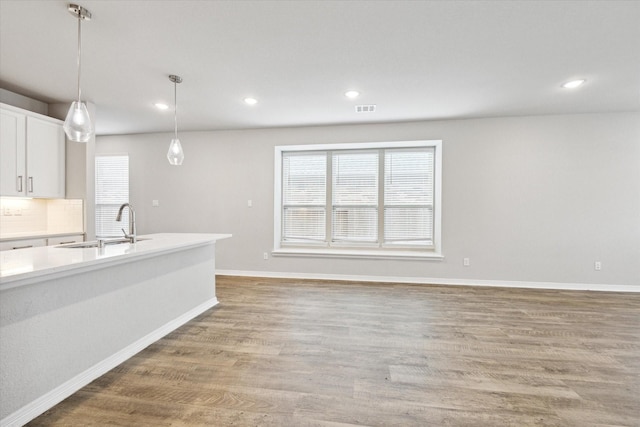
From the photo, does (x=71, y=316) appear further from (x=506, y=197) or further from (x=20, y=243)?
(x=506, y=197)

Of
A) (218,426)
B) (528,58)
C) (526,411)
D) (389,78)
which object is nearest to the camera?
(218,426)

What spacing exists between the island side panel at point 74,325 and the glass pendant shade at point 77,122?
1.01 meters

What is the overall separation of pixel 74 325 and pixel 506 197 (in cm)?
526

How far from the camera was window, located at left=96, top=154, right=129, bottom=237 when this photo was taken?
18.8 ft

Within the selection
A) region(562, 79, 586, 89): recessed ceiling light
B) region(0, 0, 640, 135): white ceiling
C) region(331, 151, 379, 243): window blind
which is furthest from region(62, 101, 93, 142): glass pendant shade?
region(562, 79, 586, 89): recessed ceiling light

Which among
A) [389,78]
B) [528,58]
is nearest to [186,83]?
[389,78]

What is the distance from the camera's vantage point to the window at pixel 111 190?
5.74 metres

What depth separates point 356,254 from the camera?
4.98m

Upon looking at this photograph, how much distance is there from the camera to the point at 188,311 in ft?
10.7

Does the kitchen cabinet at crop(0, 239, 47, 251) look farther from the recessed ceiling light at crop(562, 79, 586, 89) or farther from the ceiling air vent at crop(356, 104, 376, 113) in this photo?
the recessed ceiling light at crop(562, 79, 586, 89)

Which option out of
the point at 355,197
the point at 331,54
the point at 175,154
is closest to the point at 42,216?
the point at 175,154

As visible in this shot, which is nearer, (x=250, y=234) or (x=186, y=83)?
(x=186, y=83)

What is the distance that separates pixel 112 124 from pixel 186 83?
2578 mm

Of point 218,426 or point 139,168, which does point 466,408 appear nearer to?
point 218,426
